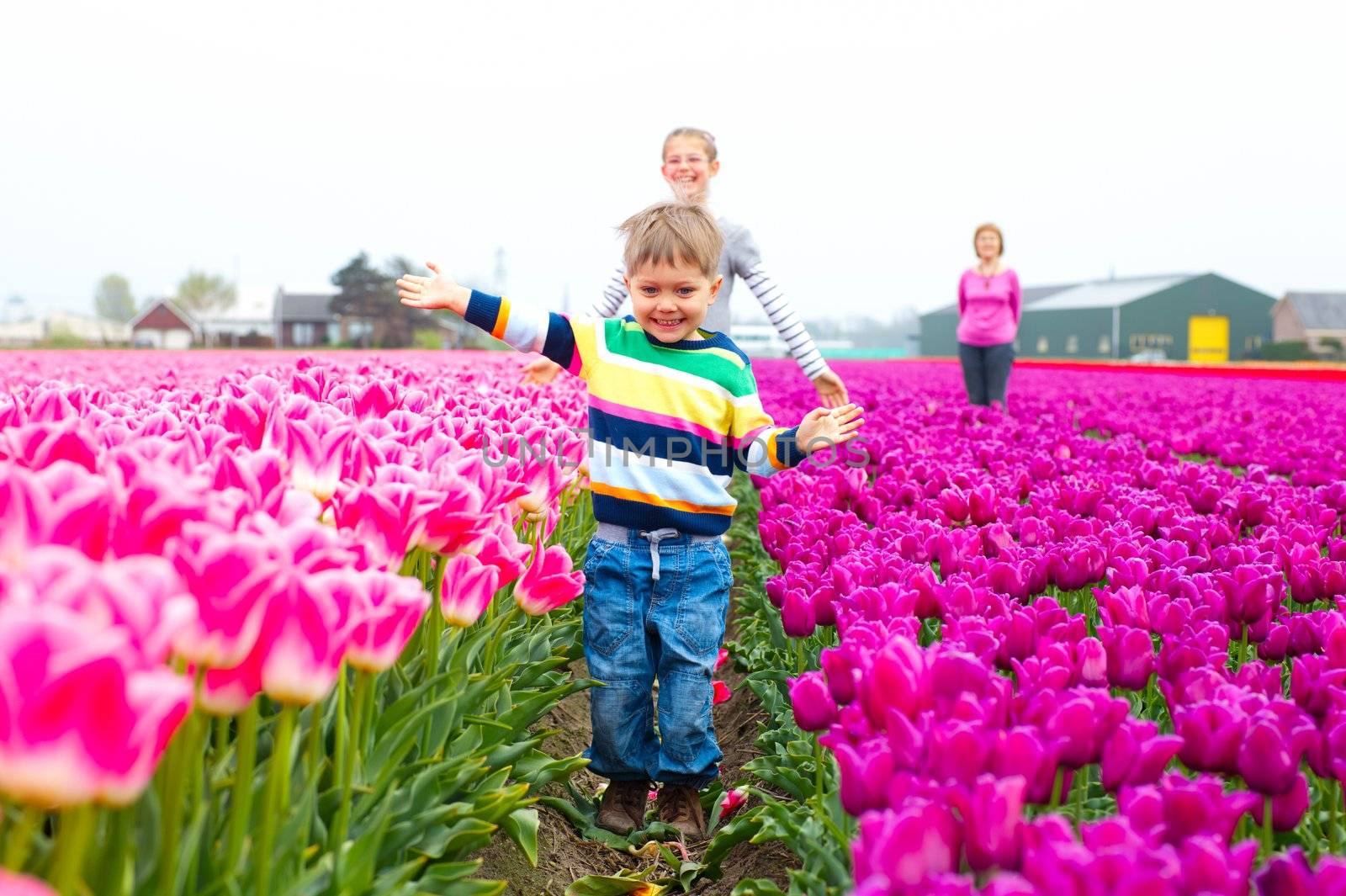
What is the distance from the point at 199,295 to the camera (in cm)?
9588

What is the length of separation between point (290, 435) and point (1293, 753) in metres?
1.73

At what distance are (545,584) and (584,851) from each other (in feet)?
2.81

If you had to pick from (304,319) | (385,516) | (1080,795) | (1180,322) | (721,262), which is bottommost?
(1080,795)

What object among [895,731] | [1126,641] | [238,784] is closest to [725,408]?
[1126,641]

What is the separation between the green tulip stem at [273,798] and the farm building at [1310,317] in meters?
74.4

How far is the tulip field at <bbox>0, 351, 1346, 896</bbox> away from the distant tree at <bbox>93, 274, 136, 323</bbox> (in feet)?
446

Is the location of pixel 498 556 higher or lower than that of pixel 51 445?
lower

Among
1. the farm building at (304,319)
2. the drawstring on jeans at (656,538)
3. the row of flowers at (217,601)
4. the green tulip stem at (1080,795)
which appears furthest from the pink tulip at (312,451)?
the farm building at (304,319)

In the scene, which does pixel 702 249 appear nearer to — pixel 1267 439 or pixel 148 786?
pixel 148 786

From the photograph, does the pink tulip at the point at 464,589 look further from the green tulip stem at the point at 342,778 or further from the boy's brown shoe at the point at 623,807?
the boy's brown shoe at the point at 623,807

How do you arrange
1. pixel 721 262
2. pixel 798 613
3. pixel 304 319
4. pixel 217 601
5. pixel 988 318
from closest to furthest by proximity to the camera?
pixel 217 601 → pixel 798 613 → pixel 721 262 → pixel 988 318 → pixel 304 319

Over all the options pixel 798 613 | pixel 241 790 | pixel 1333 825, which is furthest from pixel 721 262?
pixel 241 790

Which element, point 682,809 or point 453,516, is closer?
point 453,516

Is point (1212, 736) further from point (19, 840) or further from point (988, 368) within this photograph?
point (988, 368)
